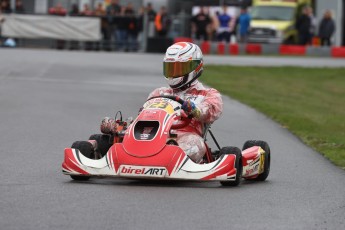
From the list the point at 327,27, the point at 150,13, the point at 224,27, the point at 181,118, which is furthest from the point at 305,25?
the point at 181,118

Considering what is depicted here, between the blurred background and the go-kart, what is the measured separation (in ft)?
89.5

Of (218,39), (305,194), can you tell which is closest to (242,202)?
(305,194)

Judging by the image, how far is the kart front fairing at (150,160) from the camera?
365 inches

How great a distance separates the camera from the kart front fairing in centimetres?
928

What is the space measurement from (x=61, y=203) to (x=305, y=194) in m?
2.28

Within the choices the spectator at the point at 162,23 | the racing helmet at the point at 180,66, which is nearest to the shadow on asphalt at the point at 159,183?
the racing helmet at the point at 180,66

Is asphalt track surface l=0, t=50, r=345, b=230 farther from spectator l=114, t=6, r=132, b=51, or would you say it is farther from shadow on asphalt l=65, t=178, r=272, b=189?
spectator l=114, t=6, r=132, b=51

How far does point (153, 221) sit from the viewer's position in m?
7.41

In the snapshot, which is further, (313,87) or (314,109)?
(313,87)

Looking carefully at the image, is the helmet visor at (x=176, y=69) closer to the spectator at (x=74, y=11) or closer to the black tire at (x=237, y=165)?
the black tire at (x=237, y=165)

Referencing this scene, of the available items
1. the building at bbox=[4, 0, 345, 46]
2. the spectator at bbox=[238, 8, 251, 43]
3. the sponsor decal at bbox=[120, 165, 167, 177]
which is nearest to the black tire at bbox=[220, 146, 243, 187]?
the sponsor decal at bbox=[120, 165, 167, 177]

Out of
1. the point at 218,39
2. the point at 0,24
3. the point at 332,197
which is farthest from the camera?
the point at 218,39

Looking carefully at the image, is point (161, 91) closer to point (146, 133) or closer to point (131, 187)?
point (146, 133)

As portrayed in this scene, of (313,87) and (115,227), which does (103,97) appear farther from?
(115,227)
